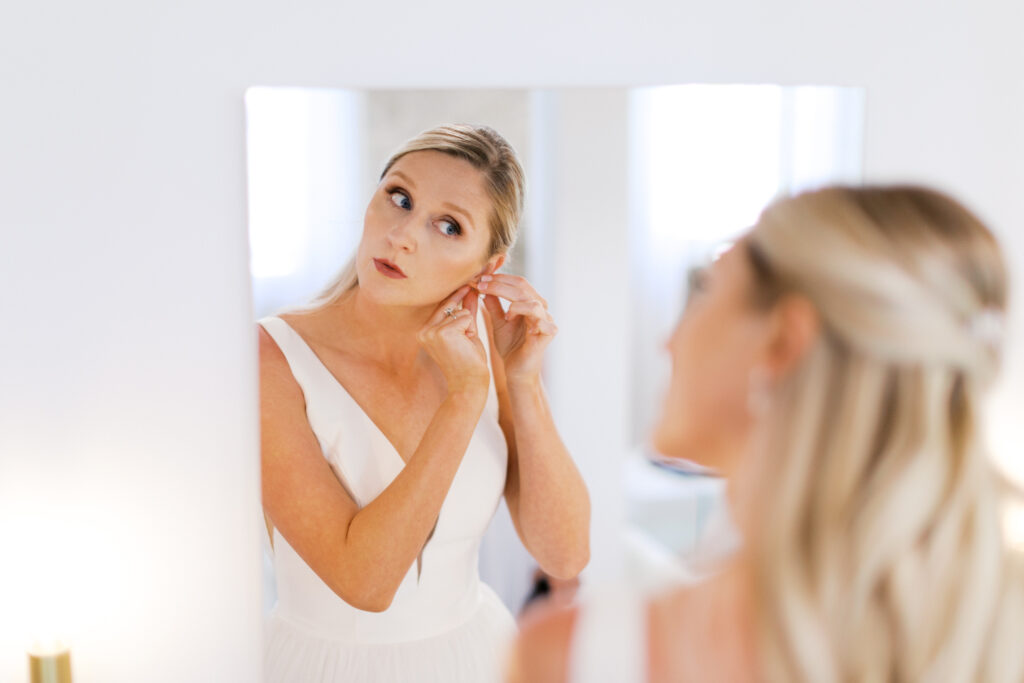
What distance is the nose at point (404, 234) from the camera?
139 cm

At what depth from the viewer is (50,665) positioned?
4.67 ft

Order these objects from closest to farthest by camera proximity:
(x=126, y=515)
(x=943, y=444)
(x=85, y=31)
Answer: (x=943, y=444) < (x=85, y=31) < (x=126, y=515)

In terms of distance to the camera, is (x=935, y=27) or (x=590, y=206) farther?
(x=935, y=27)

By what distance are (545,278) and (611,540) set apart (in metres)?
0.44

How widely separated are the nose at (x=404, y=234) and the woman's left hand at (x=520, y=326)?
0.14m

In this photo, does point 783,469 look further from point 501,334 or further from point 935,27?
point 935,27

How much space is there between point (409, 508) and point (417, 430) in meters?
0.12

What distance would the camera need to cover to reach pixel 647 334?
145cm

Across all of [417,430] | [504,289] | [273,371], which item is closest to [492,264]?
[504,289]

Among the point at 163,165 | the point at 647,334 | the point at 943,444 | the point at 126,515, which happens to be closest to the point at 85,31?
the point at 163,165

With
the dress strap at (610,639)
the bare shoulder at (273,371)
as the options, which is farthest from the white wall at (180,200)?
the dress strap at (610,639)

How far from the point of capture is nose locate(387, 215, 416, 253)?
139 cm

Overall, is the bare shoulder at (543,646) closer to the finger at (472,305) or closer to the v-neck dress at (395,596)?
the v-neck dress at (395,596)

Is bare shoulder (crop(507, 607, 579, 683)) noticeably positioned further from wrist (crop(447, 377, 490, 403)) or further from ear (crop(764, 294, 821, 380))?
ear (crop(764, 294, 821, 380))
